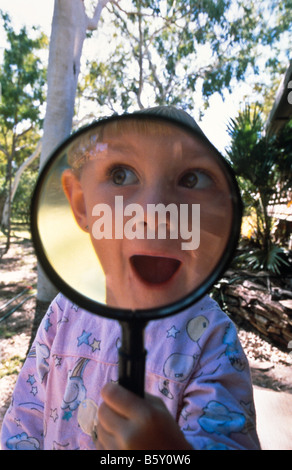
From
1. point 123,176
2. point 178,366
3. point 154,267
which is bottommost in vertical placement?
point 178,366

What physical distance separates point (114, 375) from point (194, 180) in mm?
694

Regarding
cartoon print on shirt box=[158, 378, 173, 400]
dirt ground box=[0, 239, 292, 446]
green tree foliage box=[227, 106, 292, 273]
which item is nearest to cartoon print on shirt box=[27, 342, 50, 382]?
cartoon print on shirt box=[158, 378, 173, 400]

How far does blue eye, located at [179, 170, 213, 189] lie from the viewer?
847 millimetres

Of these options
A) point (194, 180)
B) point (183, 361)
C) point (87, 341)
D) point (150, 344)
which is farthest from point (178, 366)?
point (194, 180)

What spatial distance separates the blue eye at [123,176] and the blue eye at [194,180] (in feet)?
0.40

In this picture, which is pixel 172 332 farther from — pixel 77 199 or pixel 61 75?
pixel 61 75

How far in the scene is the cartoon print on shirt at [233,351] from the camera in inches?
39.8

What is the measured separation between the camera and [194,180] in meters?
0.87

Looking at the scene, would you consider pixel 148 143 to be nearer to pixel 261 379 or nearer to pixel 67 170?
pixel 67 170

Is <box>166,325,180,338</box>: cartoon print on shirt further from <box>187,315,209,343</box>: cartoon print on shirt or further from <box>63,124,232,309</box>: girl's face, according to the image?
<box>63,124,232,309</box>: girl's face

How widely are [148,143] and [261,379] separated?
3.74 m

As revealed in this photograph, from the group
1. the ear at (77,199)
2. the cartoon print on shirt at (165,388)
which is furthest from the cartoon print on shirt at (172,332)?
the ear at (77,199)

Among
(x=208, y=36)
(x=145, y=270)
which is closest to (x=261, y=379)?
(x=145, y=270)

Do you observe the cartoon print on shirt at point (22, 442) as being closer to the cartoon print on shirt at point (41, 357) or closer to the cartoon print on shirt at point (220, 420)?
the cartoon print on shirt at point (41, 357)
